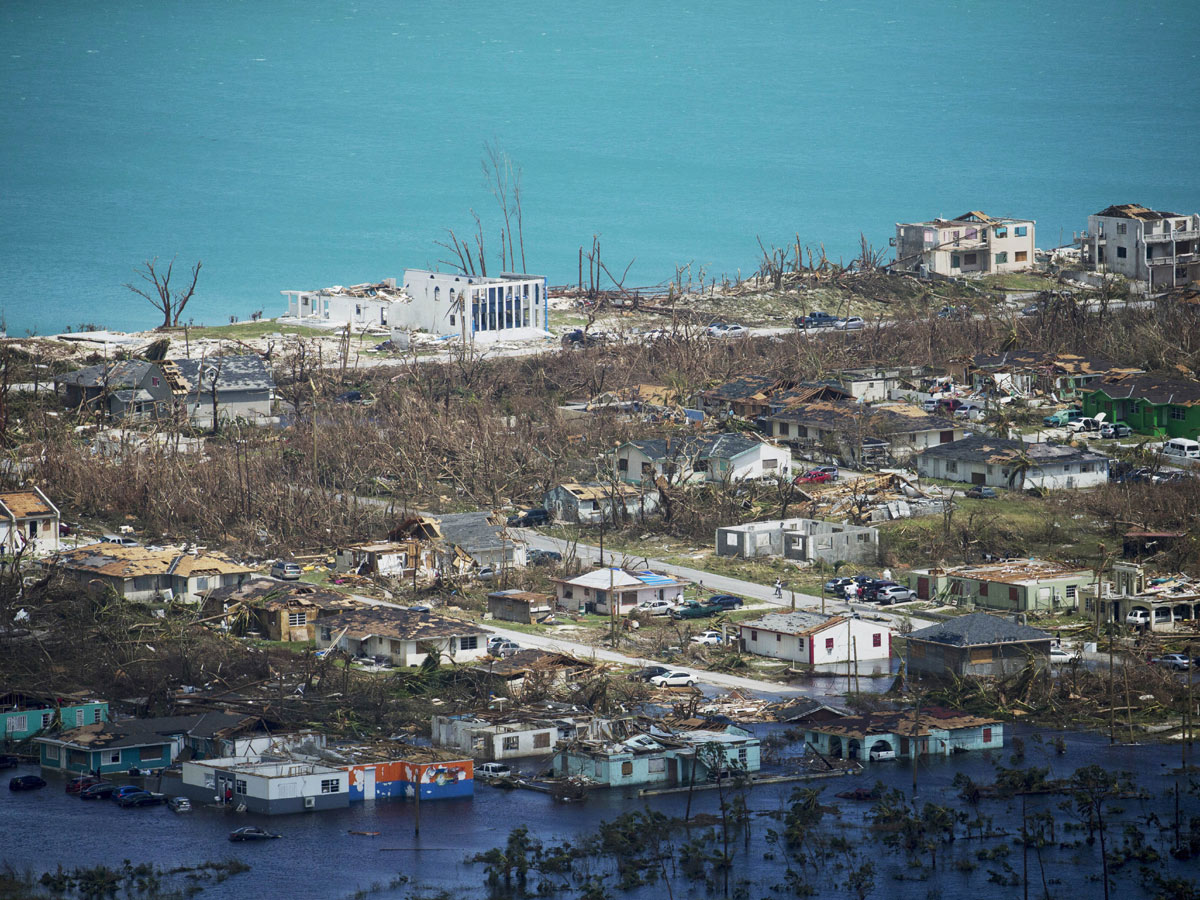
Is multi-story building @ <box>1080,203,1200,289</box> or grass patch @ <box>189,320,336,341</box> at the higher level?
multi-story building @ <box>1080,203,1200,289</box>

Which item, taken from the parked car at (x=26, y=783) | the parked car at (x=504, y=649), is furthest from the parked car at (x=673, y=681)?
the parked car at (x=26, y=783)

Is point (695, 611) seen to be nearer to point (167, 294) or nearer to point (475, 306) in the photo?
point (475, 306)

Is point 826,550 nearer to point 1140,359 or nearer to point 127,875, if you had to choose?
point 127,875

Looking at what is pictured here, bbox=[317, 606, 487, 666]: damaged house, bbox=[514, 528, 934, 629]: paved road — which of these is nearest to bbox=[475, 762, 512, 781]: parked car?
bbox=[317, 606, 487, 666]: damaged house

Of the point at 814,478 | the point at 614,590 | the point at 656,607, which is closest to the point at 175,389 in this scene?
the point at 814,478

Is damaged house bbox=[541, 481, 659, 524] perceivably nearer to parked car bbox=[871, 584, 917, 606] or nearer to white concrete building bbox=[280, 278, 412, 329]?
parked car bbox=[871, 584, 917, 606]

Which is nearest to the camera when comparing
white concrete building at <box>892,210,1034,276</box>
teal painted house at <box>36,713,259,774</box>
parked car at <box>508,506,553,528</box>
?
teal painted house at <box>36,713,259,774</box>

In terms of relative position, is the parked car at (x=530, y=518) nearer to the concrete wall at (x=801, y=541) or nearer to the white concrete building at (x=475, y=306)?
the concrete wall at (x=801, y=541)
